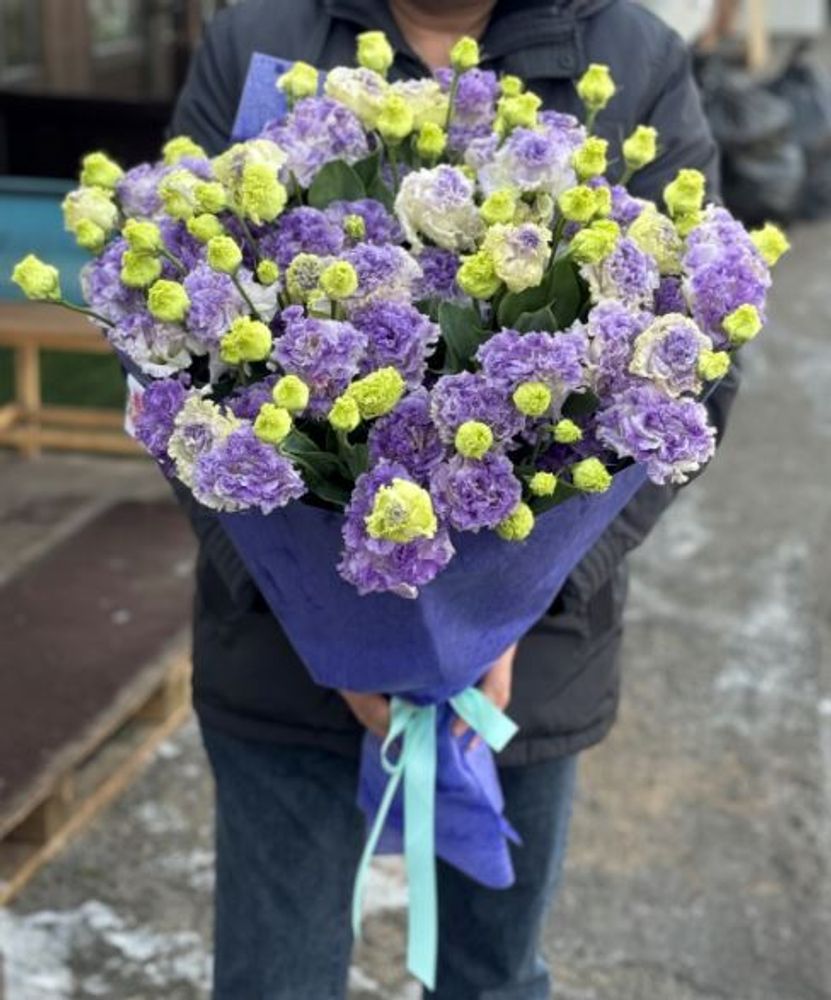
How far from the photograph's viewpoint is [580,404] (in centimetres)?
159

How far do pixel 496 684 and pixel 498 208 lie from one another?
620 millimetres

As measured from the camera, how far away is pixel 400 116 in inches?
68.3

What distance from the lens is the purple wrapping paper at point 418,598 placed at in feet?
5.42

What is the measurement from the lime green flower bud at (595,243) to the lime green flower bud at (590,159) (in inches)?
2.7

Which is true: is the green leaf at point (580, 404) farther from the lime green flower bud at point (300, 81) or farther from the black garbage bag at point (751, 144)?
the black garbage bag at point (751, 144)

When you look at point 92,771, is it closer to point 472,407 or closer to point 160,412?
point 160,412

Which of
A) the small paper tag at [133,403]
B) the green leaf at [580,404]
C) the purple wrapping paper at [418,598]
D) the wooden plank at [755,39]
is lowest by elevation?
the wooden plank at [755,39]

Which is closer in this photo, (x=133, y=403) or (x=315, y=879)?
(x=133, y=403)

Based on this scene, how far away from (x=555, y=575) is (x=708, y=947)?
1477 mm

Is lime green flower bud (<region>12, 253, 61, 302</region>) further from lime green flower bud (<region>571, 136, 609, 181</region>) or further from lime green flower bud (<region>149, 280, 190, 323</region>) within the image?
lime green flower bud (<region>571, 136, 609, 181</region>)

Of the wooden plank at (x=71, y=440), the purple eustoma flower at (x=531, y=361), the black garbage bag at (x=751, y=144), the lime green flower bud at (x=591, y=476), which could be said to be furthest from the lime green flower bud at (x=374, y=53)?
the black garbage bag at (x=751, y=144)

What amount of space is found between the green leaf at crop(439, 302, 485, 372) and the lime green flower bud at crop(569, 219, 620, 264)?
119 millimetres

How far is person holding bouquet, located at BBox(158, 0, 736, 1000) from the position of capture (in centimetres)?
200

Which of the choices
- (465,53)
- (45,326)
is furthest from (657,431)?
(45,326)
